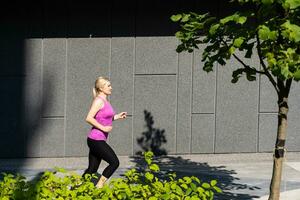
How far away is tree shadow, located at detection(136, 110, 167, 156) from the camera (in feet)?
44.0

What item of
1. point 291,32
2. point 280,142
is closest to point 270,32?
point 291,32

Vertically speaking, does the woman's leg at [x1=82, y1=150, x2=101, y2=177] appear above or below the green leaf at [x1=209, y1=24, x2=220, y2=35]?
below

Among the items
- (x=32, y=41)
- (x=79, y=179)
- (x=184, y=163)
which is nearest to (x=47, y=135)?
(x=32, y=41)

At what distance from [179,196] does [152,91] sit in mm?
8095

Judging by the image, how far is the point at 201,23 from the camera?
7695mm

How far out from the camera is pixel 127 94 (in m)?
13.3

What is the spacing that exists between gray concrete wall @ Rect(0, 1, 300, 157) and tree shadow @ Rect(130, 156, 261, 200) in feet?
1.77

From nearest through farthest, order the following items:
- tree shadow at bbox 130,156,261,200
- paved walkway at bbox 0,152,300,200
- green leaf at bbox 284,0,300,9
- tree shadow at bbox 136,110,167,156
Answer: green leaf at bbox 284,0,300,9, tree shadow at bbox 130,156,261,200, paved walkway at bbox 0,152,300,200, tree shadow at bbox 136,110,167,156

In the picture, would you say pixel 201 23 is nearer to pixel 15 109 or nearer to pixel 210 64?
pixel 210 64

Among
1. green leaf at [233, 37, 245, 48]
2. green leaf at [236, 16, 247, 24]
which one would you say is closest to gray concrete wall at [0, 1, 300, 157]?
green leaf at [233, 37, 245, 48]

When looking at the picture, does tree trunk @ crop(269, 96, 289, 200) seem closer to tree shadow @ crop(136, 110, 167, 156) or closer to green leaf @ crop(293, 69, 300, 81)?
green leaf @ crop(293, 69, 300, 81)

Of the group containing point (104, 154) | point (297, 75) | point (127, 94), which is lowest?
point (104, 154)

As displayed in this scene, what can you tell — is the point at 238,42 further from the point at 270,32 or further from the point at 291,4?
the point at 291,4

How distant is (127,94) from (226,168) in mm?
2547
